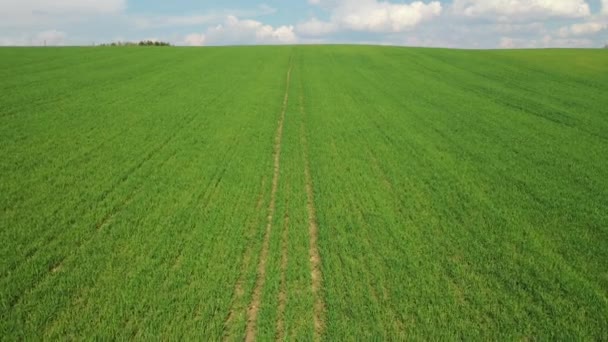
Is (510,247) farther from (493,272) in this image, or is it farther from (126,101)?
(126,101)

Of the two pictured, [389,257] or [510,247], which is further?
[510,247]

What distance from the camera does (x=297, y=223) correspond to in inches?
319

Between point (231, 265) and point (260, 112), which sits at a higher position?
point (260, 112)

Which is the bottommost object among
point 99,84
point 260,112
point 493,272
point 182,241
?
point 493,272

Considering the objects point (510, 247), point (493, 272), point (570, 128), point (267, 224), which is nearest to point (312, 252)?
point (267, 224)

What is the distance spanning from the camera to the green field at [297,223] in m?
5.41

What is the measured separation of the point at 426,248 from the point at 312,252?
88.9 inches

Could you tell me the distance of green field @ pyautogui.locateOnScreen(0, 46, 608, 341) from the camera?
5410mm

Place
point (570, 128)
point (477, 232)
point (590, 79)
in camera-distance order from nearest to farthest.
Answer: point (477, 232) → point (570, 128) → point (590, 79)

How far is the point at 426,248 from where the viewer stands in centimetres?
723

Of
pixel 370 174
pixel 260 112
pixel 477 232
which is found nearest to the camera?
pixel 477 232

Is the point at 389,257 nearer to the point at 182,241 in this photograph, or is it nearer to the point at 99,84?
the point at 182,241

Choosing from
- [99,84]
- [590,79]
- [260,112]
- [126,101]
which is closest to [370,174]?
[260,112]

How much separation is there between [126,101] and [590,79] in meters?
35.2
